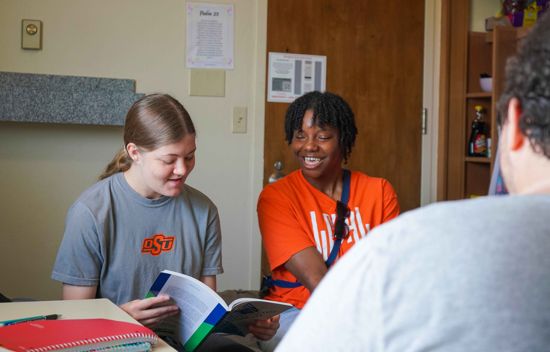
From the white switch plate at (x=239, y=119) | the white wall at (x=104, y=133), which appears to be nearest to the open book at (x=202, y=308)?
the white wall at (x=104, y=133)

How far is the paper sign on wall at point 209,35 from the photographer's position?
3.10m

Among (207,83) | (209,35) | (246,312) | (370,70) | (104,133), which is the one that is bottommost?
(246,312)

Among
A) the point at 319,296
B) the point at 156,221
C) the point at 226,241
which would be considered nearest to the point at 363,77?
the point at 226,241

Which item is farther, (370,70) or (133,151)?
(370,70)

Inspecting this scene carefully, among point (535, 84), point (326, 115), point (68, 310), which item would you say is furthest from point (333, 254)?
point (535, 84)

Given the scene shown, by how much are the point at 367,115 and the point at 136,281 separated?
1.86 metres

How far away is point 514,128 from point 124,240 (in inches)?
50.2

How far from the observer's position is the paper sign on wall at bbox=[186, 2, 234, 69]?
3.10 m

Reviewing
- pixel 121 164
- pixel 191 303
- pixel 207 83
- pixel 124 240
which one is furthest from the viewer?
pixel 207 83

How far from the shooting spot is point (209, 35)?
3.12m

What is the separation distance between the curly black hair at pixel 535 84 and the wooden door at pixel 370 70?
248 centimetres

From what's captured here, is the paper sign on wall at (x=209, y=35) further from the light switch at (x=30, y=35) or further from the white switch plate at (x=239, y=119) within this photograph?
the light switch at (x=30, y=35)

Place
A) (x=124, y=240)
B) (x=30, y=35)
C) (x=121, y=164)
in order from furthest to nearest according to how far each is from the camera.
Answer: (x=30, y=35) → (x=121, y=164) → (x=124, y=240)

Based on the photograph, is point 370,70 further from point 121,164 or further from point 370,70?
point 121,164
